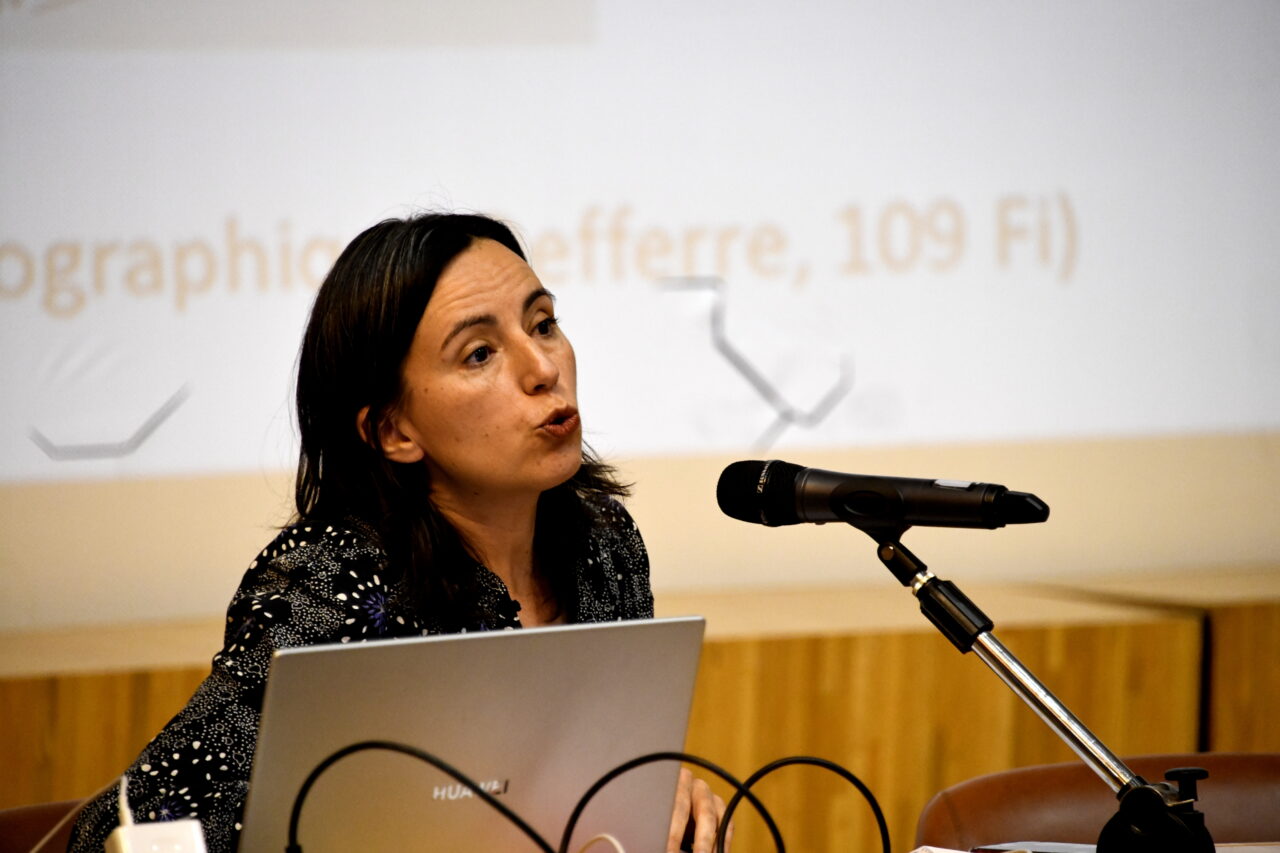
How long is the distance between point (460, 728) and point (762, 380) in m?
1.96

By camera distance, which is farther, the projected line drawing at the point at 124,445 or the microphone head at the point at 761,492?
the projected line drawing at the point at 124,445

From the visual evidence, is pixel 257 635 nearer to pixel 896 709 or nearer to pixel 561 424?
pixel 561 424

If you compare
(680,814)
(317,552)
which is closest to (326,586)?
(317,552)

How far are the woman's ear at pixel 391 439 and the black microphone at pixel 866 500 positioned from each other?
21.4 inches

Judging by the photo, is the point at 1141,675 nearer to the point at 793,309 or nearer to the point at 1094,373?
the point at 1094,373

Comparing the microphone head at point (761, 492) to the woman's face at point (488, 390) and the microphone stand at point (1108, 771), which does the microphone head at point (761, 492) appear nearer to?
the microphone stand at point (1108, 771)

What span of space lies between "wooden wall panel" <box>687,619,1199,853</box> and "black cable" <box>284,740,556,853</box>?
5.59 ft

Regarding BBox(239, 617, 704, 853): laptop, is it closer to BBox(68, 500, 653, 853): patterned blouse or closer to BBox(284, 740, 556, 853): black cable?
BBox(284, 740, 556, 853): black cable

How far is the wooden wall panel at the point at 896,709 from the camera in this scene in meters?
2.74

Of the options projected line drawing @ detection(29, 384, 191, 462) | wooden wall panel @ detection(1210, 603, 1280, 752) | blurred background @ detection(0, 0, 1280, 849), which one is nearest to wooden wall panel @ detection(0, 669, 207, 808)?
blurred background @ detection(0, 0, 1280, 849)

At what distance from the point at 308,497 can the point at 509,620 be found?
11.2 inches

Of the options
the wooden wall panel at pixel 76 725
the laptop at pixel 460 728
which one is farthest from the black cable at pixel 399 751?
the wooden wall panel at pixel 76 725

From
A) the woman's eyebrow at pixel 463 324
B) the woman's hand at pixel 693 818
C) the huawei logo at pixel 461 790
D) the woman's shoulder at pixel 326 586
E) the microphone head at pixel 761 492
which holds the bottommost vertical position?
the woman's hand at pixel 693 818

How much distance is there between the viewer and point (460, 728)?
107 centimetres
